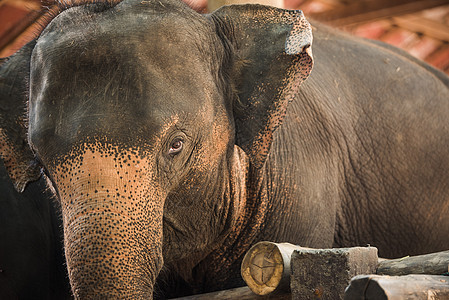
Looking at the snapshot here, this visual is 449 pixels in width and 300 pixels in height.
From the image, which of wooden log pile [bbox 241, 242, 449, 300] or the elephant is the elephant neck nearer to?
the elephant

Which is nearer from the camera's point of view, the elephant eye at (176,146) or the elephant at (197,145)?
the elephant at (197,145)

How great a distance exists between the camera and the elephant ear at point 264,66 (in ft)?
7.48

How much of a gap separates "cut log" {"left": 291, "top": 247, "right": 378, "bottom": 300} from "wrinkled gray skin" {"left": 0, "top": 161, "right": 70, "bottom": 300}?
1335 mm

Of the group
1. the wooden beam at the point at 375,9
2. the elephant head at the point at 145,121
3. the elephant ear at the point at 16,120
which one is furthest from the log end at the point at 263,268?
the wooden beam at the point at 375,9

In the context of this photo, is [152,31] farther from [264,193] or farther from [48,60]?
[264,193]

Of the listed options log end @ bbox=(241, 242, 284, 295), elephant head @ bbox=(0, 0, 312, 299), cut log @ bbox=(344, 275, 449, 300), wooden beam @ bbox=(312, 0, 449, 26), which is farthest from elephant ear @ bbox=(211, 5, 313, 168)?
wooden beam @ bbox=(312, 0, 449, 26)

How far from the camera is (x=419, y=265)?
1.90 metres

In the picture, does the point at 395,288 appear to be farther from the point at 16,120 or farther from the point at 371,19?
the point at 371,19

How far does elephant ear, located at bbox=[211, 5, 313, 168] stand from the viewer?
2.28 m

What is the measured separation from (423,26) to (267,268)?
6.80 m

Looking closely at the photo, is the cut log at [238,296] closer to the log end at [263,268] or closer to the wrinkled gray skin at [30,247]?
the log end at [263,268]

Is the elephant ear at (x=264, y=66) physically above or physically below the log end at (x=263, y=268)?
above

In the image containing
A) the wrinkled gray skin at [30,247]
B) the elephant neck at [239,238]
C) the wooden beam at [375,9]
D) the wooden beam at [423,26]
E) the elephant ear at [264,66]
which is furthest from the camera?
the wooden beam at [423,26]

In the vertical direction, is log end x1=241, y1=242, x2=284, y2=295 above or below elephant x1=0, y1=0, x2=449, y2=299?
below
